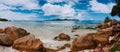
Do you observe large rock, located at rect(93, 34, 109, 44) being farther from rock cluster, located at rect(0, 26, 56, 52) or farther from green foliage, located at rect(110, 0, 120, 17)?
green foliage, located at rect(110, 0, 120, 17)

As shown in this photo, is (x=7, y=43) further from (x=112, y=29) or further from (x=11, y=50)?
(x=112, y=29)

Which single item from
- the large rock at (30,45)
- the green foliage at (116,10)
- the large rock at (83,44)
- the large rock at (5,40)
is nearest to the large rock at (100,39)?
the large rock at (83,44)

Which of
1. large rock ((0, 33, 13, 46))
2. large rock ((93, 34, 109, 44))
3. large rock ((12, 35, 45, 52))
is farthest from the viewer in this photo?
large rock ((0, 33, 13, 46))

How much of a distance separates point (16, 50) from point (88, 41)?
284 inches

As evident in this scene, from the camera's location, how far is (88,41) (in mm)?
28281

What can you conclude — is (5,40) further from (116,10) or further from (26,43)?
(116,10)

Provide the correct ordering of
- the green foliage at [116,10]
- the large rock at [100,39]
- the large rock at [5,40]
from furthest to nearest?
the green foliage at [116,10] < the large rock at [5,40] < the large rock at [100,39]

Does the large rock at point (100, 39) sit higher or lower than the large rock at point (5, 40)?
higher

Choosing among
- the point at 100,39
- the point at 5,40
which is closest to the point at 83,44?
the point at 100,39

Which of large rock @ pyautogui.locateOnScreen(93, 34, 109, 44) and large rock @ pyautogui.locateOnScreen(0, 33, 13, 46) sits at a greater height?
large rock @ pyautogui.locateOnScreen(93, 34, 109, 44)

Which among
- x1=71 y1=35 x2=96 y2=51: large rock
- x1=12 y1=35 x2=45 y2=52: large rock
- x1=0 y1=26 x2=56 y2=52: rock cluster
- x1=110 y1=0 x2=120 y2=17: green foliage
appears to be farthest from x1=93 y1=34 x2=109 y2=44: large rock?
x1=110 y1=0 x2=120 y2=17: green foliage

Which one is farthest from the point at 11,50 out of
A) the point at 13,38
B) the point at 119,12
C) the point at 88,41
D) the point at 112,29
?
the point at 119,12

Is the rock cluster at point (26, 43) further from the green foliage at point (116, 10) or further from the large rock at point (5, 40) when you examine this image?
the green foliage at point (116, 10)

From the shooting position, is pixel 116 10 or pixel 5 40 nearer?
pixel 5 40
